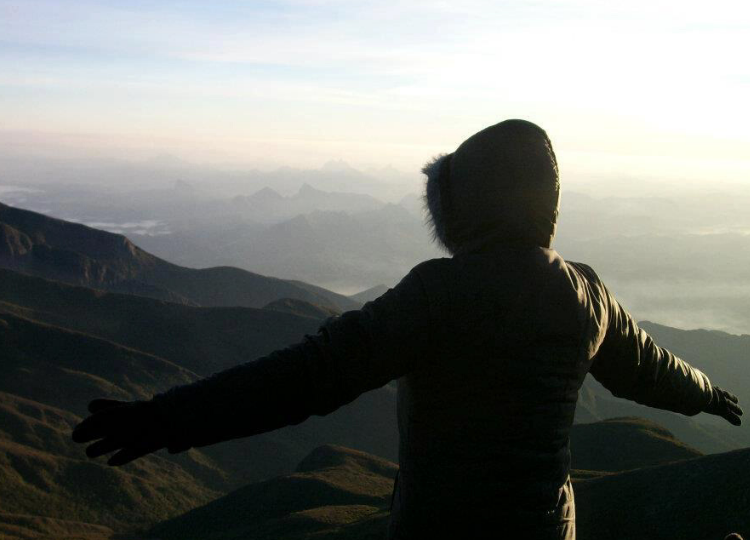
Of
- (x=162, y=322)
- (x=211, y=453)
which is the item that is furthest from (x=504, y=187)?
(x=162, y=322)

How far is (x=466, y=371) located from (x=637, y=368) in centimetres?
126

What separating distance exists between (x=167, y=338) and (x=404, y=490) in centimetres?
14823

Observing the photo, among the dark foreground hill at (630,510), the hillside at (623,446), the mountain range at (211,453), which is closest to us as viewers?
the dark foreground hill at (630,510)

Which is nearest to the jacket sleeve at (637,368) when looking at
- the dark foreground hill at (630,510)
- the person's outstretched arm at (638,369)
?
the person's outstretched arm at (638,369)

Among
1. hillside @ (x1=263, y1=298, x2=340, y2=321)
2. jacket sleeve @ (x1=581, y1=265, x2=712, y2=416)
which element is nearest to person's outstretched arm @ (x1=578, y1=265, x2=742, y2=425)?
jacket sleeve @ (x1=581, y1=265, x2=712, y2=416)

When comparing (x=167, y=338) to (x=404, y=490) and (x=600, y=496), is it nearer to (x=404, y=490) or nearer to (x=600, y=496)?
(x=600, y=496)

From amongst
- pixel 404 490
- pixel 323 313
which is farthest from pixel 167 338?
pixel 404 490

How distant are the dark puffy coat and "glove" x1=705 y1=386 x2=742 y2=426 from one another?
1.11 m

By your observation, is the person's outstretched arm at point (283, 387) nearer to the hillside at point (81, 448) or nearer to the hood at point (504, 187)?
the hood at point (504, 187)

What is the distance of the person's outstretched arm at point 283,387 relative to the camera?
88.8 inches

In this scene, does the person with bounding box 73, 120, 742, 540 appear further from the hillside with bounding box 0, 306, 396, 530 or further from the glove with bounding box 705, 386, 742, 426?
the hillside with bounding box 0, 306, 396, 530

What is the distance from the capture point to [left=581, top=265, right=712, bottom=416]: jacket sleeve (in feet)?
10.8

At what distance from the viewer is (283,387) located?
2342 millimetres

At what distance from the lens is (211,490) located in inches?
3401
